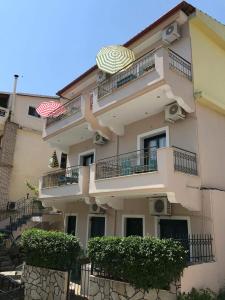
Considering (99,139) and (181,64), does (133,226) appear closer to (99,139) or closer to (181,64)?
(99,139)

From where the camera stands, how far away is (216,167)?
11.2 m

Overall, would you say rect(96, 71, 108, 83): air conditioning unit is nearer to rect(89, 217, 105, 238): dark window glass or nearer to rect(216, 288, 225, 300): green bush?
rect(89, 217, 105, 238): dark window glass

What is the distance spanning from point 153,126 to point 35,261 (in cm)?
727

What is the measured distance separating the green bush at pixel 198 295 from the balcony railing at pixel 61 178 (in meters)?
7.83

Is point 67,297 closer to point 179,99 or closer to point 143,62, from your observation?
point 179,99

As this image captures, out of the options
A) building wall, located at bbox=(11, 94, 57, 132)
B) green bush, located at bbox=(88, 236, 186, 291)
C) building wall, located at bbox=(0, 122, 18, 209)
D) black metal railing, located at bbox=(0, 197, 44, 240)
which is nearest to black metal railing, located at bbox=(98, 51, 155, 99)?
green bush, located at bbox=(88, 236, 186, 291)

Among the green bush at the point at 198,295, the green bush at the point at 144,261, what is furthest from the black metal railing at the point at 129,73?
the green bush at the point at 198,295

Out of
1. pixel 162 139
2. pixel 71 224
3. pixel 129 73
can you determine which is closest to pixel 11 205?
pixel 71 224

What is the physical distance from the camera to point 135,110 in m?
12.3

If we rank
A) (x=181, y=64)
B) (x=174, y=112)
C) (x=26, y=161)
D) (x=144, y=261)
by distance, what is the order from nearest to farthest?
(x=144, y=261) < (x=174, y=112) < (x=181, y=64) < (x=26, y=161)

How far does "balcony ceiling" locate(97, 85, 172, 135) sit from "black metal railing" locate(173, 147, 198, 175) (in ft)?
7.13

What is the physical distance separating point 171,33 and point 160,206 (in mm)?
7260

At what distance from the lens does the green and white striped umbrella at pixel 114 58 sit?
12930mm

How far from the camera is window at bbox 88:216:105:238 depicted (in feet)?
47.7
